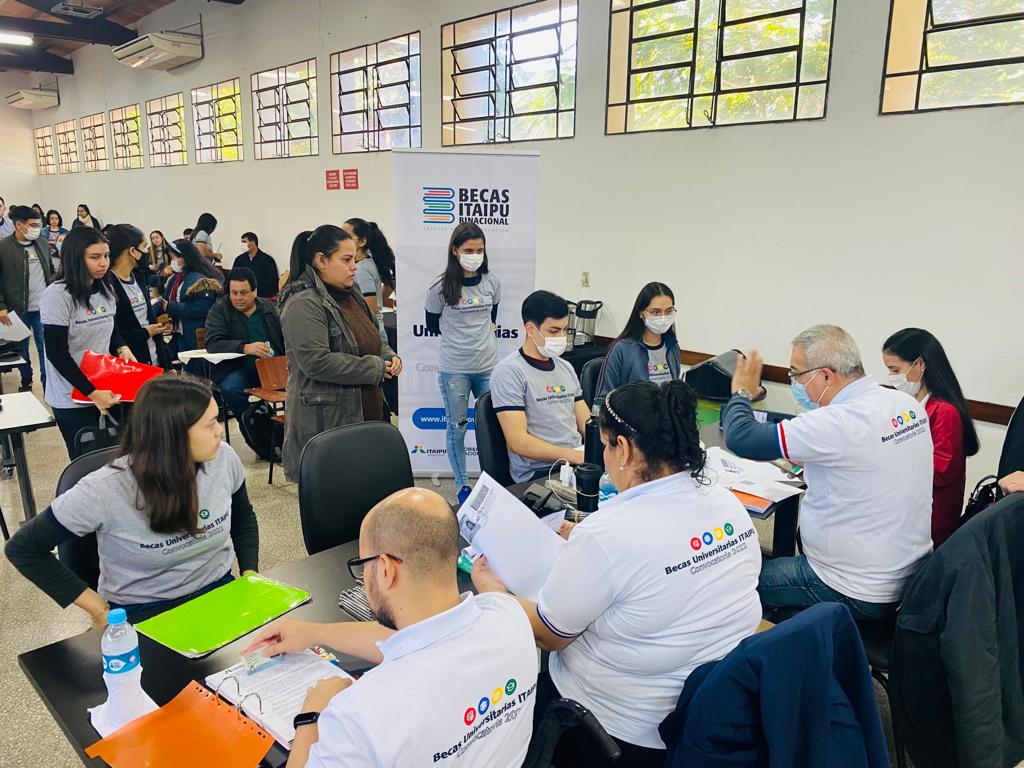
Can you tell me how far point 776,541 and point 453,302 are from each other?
2095 millimetres

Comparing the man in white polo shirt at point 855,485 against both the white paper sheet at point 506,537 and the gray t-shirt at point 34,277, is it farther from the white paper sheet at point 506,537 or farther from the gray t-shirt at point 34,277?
the gray t-shirt at point 34,277

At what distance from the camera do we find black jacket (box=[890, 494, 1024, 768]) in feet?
5.28

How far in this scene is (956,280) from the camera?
3.39 metres

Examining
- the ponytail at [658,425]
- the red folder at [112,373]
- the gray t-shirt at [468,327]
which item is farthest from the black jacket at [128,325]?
the ponytail at [658,425]

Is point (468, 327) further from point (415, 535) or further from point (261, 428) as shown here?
point (415, 535)

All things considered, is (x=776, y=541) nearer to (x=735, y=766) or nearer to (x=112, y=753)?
(x=735, y=766)

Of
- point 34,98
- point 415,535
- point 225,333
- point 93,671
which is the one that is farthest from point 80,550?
point 34,98

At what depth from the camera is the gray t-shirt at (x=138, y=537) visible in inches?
61.4

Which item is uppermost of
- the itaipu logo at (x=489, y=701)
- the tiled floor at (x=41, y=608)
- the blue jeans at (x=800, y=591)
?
the itaipu logo at (x=489, y=701)

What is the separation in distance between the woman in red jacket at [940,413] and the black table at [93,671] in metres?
2.11

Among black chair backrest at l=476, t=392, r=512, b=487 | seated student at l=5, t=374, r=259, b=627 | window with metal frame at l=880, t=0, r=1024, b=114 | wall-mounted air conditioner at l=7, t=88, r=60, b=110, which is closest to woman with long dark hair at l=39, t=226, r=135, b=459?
seated student at l=5, t=374, r=259, b=627

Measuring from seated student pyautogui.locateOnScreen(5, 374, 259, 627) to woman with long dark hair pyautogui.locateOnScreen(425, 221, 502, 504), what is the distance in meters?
2.14

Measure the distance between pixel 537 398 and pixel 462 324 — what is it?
1.34 m

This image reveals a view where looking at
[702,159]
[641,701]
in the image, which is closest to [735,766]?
[641,701]
